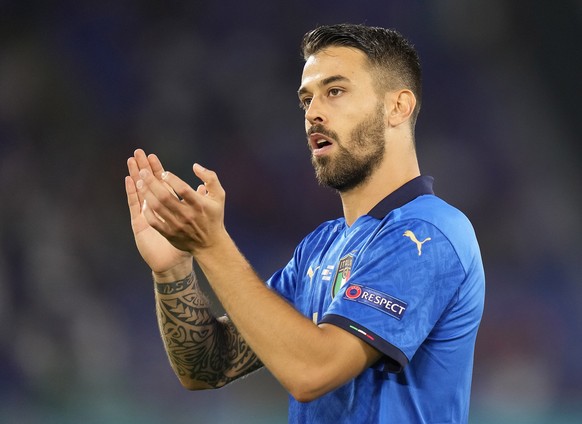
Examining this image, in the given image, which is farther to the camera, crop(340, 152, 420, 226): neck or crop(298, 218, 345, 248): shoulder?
crop(298, 218, 345, 248): shoulder

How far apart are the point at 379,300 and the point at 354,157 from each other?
20.2 inches

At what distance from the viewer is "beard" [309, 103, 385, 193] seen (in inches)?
82.5

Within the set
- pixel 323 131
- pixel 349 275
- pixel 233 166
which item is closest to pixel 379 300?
pixel 349 275

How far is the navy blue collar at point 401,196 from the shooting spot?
2.04 meters

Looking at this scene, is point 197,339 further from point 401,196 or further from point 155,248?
point 401,196

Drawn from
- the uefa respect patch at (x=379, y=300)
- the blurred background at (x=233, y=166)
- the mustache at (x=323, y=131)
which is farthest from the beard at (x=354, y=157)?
the blurred background at (x=233, y=166)

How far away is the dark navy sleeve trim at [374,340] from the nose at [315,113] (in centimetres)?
62

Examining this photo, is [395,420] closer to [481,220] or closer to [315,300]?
[315,300]

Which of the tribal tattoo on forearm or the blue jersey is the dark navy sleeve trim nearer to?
the blue jersey

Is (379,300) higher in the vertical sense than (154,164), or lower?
lower

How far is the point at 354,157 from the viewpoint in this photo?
2094 millimetres

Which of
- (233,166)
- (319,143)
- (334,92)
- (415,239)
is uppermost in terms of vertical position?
(233,166)

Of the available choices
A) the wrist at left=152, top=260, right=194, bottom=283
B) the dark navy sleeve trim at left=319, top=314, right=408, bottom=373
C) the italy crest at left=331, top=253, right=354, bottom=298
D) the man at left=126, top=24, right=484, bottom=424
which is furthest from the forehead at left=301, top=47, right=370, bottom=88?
the dark navy sleeve trim at left=319, top=314, right=408, bottom=373

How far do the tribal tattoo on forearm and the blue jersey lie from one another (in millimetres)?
343
